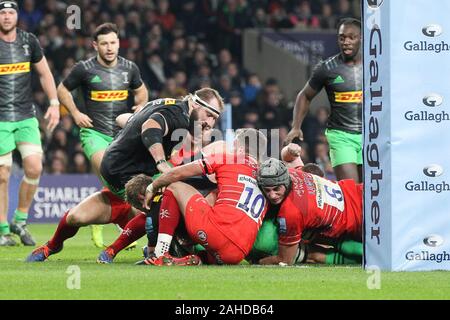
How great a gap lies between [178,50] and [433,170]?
1592cm

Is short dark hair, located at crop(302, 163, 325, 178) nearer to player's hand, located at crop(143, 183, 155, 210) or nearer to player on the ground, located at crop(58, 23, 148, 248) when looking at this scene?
player's hand, located at crop(143, 183, 155, 210)

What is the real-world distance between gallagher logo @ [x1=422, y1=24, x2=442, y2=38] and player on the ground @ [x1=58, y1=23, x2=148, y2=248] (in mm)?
5886

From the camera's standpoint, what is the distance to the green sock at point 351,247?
1088cm

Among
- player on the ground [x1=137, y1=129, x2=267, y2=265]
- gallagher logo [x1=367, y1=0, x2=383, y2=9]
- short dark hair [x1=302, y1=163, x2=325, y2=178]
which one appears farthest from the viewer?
short dark hair [x1=302, y1=163, x2=325, y2=178]

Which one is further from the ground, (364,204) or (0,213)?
(364,204)

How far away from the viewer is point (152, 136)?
11.1m

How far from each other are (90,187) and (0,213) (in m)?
6.10

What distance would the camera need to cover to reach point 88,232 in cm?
1809

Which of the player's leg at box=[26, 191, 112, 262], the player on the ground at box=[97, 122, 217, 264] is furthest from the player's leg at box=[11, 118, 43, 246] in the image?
the player on the ground at box=[97, 122, 217, 264]

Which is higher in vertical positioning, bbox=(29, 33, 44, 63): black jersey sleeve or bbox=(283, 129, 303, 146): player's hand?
bbox=(29, 33, 44, 63): black jersey sleeve

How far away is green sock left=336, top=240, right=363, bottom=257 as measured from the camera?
428 inches

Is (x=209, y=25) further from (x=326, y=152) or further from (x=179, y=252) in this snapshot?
(x=179, y=252)

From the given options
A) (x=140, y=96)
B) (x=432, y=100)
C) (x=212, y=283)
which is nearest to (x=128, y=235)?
(x=212, y=283)
